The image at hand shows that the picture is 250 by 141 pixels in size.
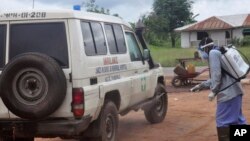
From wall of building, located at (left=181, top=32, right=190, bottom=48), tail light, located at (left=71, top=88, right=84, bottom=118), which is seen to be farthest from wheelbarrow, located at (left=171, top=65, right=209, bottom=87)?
wall of building, located at (left=181, top=32, right=190, bottom=48)

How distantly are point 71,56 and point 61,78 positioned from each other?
0.34m

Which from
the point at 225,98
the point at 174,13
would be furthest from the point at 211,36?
the point at 225,98

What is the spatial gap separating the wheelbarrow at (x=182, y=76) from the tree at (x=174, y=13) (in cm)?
4571

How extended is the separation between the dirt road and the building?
37543 mm

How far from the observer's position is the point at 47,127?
20.1 feet

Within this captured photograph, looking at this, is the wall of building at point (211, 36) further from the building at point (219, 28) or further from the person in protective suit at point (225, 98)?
the person in protective suit at point (225, 98)

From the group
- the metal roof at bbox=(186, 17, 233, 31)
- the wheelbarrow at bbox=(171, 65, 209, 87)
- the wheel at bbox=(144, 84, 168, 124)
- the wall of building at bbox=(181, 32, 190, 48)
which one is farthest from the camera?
the wall of building at bbox=(181, 32, 190, 48)

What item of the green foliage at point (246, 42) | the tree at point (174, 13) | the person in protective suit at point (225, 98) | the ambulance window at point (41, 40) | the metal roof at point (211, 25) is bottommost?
the person in protective suit at point (225, 98)

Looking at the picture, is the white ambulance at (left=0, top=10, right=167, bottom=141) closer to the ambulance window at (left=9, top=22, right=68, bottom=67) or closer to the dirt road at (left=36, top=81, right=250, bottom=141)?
the ambulance window at (left=9, top=22, right=68, bottom=67)

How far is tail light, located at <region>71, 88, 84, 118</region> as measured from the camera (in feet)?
19.8

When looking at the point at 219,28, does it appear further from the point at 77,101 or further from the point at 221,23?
the point at 77,101

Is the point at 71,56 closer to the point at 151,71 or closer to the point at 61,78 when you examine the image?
the point at 61,78

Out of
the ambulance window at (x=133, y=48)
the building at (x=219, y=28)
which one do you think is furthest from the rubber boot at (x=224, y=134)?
the building at (x=219, y=28)

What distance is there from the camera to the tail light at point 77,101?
6.05 m
